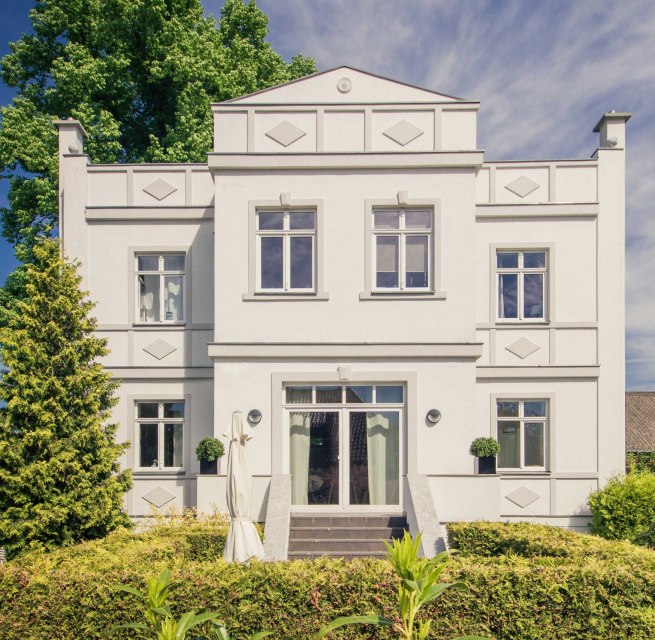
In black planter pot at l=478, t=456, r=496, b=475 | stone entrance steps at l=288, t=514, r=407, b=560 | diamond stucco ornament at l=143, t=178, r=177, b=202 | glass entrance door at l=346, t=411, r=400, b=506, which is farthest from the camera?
diamond stucco ornament at l=143, t=178, r=177, b=202

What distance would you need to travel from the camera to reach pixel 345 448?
11109 mm

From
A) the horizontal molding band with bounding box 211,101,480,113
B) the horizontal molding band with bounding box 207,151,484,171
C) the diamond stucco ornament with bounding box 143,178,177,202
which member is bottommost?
the diamond stucco ornament with bounding box 143,178,177,202

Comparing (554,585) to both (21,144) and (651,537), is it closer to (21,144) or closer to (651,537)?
(651,537)

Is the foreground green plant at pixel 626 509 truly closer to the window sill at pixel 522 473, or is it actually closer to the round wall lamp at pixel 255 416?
the window sill at pixel 522 473

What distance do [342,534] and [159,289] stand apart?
6702 millimetres

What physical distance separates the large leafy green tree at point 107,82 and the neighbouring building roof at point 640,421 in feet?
72.2

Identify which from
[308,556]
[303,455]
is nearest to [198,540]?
[308,556]

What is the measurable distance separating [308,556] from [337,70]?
9.40 m

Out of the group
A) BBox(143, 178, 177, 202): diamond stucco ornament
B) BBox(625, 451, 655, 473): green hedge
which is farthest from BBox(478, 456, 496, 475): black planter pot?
BBox(625, 451, 655, 473): green hedge

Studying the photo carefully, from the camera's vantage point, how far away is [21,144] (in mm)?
17500

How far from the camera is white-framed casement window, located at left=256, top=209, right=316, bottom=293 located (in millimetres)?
11383

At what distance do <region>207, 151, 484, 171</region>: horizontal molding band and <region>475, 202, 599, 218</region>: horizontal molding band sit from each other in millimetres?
1698

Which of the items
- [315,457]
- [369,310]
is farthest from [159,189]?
[315,457]

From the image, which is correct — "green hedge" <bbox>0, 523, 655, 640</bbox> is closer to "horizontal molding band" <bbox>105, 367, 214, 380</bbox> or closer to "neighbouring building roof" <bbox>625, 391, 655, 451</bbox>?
"horizontal molding band" <bbox>105, 367, 214, 380</bbox>
